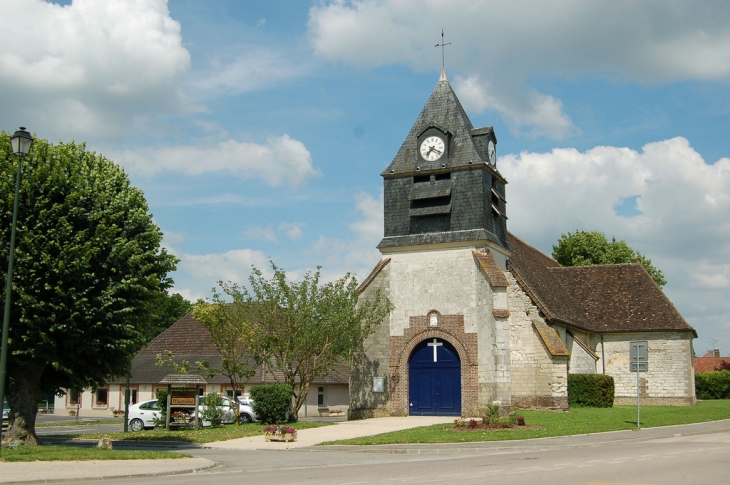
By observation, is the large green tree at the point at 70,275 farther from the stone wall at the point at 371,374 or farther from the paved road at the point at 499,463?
the stone wall at the point at 371,374

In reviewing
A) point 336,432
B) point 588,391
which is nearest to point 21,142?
point 336,432

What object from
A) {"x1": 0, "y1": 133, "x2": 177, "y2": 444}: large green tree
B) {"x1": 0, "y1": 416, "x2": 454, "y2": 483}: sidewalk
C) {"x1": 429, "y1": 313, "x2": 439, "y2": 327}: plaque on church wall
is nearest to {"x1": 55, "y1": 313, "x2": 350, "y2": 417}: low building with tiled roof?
{"x1": 429, "y1": 313, "x2": 439, "y2": 327}: plaque on church wall

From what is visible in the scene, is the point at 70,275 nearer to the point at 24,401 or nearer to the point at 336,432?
the point at 24,401

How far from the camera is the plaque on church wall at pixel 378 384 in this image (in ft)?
106

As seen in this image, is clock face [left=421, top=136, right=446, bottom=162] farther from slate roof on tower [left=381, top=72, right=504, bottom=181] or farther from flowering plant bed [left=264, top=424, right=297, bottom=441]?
flowering plant bed [left=264, top=424, right=297, bottom=441]

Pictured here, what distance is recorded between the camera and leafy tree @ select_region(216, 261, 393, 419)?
28562 mm

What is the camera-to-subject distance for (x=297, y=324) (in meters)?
28.5

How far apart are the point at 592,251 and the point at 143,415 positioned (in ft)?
132

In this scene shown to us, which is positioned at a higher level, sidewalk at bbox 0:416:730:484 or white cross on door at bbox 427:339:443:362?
white cross on door at bbox 427:339:443:362

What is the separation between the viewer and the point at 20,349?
18438mm

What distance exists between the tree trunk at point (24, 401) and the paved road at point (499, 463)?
4173mm

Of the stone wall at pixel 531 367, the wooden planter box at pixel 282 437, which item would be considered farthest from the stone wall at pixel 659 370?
the wooden planter box at pixel 282 437

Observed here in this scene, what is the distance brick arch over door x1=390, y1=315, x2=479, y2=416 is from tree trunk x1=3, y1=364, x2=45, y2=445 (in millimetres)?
16170

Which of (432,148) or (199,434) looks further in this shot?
(432,148)
